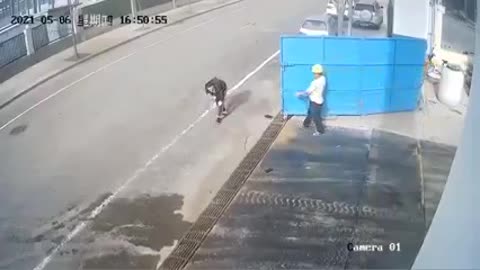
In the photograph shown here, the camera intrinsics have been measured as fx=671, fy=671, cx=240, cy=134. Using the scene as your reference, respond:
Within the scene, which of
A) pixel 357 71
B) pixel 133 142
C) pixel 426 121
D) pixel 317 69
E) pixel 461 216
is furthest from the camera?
pixel 133 142

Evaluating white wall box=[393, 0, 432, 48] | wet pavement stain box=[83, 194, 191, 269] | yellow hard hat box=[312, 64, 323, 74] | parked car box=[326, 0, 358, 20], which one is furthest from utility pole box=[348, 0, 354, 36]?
wet pavement stain box=[83, 194, 191, 269]

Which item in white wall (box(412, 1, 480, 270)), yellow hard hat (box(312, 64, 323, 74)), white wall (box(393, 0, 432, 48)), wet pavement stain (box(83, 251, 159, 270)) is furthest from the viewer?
yellow hard hat (box(312, 64, 323, 74))

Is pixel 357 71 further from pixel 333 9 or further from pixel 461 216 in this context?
pixel 461 216

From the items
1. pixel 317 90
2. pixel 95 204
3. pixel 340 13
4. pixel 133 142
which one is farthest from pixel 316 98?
pixel 95 204

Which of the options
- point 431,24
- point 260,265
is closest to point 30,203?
point 260,265

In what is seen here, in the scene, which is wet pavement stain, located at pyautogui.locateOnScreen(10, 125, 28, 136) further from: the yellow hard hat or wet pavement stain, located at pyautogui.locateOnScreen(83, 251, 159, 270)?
the yellow hard hat

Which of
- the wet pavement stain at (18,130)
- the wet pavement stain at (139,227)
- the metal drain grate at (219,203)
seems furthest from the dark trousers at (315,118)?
the wet pavement stain at (18,130)

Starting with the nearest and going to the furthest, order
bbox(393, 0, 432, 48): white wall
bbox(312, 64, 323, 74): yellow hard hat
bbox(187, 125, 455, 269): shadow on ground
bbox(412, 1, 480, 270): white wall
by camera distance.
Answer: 1. bbox(412, 1, 480, 270): white wall
2. bbox(393, 0, 432, 48): white wall
3. bbox(187, 125, 455, 269): shadow on ground
4. bbox(312, 64, 323, 74): yellow hard hat
